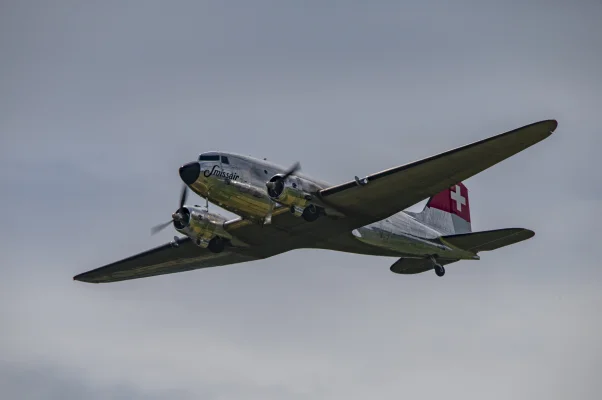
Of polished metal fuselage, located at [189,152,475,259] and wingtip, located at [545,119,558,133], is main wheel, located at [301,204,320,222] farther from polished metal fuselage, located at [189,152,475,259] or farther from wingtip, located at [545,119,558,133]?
wingtip, located at [545,119,558,133]

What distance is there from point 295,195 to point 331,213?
203cm

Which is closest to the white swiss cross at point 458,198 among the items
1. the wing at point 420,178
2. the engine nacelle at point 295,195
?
the wing at point 420,178

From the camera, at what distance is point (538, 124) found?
110 ft

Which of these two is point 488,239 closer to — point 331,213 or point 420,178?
point 420,178

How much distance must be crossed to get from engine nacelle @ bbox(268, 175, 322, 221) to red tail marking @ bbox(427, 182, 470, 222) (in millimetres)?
10158

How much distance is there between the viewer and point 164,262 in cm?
4544

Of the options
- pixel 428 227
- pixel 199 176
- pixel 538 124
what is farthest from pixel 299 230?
pixel 538 124

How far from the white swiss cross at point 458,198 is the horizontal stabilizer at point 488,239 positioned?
5054 mm

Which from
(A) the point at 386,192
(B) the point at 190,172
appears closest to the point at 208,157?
(B) the point at 190,172

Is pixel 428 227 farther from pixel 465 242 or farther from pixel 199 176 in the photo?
pixel 199 176

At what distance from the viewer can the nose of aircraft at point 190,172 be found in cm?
3712

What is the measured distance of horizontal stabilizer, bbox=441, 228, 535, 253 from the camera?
130 ft

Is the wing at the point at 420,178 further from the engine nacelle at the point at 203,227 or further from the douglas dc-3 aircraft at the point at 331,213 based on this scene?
the engine nacelle at the point at 203,227

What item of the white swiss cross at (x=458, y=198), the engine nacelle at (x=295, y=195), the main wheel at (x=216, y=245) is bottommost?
the main wheel at (x=216, y=245)
